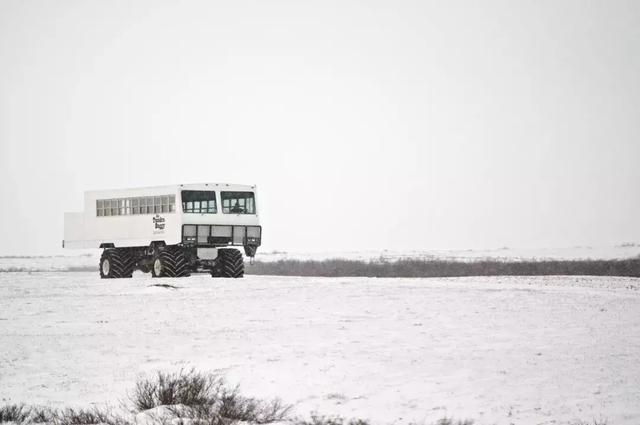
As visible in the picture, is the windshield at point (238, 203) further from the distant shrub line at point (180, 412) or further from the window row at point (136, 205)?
the distant shrub line at point (180, 412)

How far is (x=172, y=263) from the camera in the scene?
106ft

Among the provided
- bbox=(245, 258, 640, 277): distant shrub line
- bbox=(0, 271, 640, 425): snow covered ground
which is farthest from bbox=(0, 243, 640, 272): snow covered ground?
bbox=(0, 271, 640, 425): snow covered ground

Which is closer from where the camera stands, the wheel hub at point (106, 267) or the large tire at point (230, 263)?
the large tire at point (230, 263)

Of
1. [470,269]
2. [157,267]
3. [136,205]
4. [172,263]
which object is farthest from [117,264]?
[470,269]

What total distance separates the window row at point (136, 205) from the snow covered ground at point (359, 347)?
7.36 m

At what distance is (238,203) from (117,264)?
18.8 ft

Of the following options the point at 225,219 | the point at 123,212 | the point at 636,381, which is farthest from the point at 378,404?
the point at 123,212

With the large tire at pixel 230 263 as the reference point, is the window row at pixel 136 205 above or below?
above

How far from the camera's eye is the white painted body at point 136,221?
32875 mm

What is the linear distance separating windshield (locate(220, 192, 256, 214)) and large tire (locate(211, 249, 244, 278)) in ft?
5.22

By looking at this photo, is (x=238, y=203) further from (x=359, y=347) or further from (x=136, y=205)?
(x=359, y=347)

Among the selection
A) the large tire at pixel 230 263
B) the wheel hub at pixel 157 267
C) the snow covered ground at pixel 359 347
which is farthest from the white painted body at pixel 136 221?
the snow covered ground at pixel 359 347

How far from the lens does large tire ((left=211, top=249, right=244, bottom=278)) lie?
110 ft

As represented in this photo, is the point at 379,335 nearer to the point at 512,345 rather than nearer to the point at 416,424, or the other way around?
the point at 512,345
